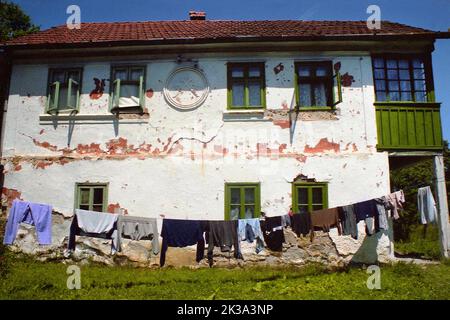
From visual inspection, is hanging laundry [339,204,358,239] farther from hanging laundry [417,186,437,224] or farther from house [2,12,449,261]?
hanging laundry [417,186,437,224]

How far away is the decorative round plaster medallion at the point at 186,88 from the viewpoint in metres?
10.7

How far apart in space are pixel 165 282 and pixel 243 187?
3385mm

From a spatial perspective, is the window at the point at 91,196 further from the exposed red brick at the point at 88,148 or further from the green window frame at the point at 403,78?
the green window frame at the point at 403,78

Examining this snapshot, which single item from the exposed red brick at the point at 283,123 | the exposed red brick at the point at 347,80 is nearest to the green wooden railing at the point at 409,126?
the exposed red brick at the point at 347,80

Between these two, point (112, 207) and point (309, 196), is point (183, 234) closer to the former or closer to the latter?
point (112, 207)

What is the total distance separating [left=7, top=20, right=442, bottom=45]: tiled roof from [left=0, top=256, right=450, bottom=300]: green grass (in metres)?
6.57

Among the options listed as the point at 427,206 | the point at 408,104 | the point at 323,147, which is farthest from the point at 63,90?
A: the point at 427,206

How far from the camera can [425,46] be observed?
35.2 ft

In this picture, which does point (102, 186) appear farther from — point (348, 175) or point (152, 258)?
point (348, 175)

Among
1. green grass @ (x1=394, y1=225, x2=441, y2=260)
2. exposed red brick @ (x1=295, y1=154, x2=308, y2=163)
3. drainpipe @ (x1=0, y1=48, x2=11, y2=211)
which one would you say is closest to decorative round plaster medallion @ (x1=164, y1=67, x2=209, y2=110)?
exposed red brick @ (x1=295, y1=154, x2=308, y2=163)

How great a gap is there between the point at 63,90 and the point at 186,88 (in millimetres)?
3835

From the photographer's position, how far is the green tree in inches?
790
